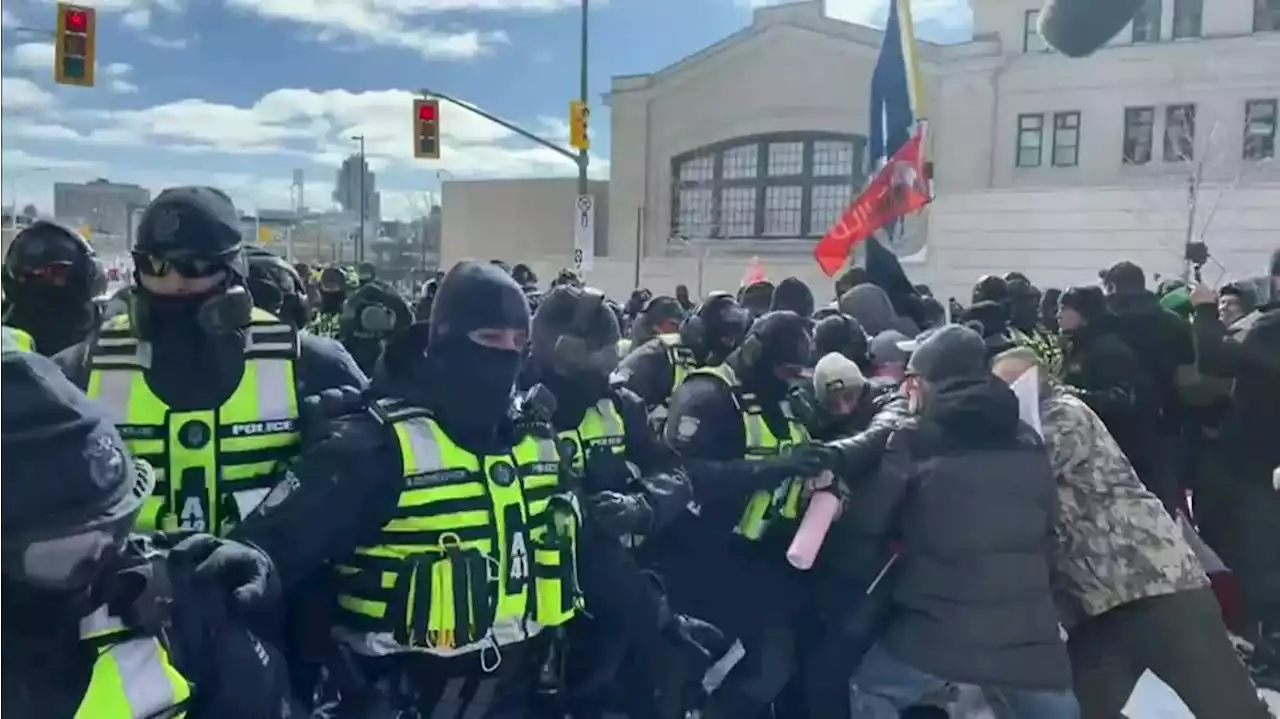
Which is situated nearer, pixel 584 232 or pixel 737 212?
pixel 584 232

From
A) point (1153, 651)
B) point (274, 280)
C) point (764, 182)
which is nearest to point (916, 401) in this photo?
point (1153, 651)

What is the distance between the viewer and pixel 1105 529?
418 centimetres

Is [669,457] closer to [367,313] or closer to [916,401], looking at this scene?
[916,401]

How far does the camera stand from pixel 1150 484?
6125mm

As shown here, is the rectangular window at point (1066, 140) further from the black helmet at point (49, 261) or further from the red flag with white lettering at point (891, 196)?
the black helmet at point (49, 261)

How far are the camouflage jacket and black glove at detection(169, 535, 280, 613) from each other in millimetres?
2776

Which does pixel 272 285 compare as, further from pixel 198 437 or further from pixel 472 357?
pixel 472 357

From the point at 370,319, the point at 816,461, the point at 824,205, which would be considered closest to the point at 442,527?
the point at 816,461

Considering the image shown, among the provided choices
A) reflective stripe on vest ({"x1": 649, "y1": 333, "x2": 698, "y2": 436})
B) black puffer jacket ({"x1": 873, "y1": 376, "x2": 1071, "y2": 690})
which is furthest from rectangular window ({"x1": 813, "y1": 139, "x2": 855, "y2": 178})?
black puffer jacket ({"x1": 873, "y1": 376, "x2": 1071, "y2": 690})

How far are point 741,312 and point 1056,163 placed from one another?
29.2 meters

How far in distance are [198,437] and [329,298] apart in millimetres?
5988

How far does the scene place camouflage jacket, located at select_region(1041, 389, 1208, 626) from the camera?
13.5ft

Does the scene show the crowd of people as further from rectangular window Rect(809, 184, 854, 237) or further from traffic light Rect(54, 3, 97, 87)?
rectangular window Rect(809, 184, 854, 237)

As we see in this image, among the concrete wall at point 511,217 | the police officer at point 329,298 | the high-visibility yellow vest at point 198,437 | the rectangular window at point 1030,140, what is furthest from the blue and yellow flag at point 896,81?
the concrete wall at point 511,217
